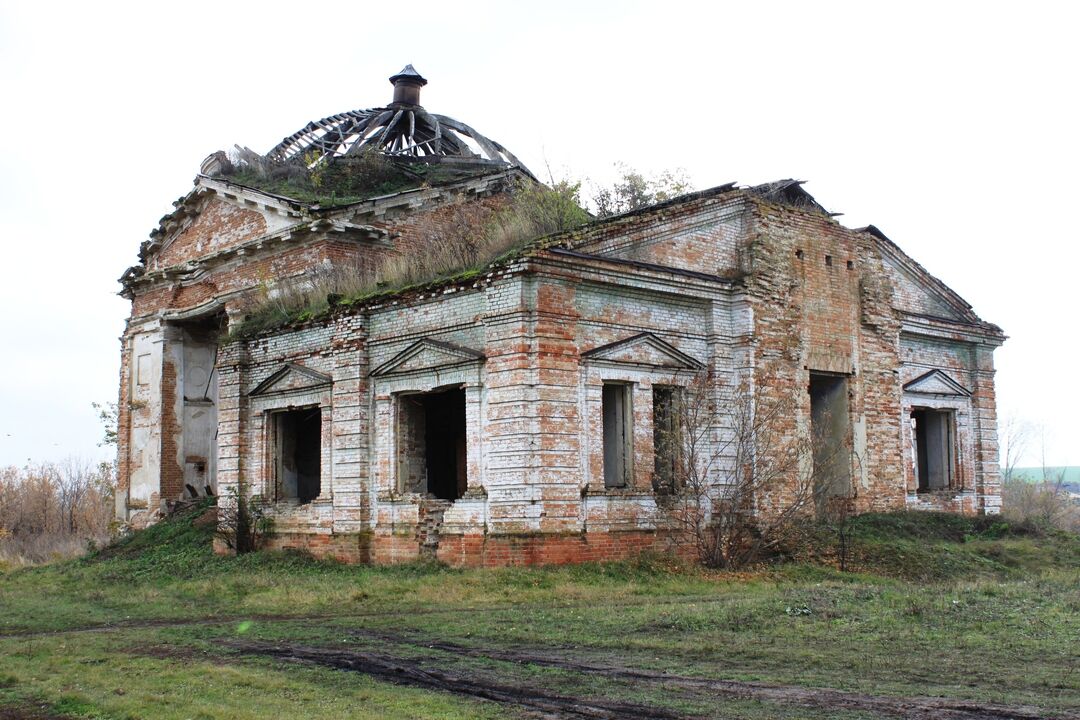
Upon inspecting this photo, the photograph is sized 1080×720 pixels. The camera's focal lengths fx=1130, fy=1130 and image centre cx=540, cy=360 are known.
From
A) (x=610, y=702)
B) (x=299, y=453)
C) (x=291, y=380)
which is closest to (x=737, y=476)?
(x=291, y=380)

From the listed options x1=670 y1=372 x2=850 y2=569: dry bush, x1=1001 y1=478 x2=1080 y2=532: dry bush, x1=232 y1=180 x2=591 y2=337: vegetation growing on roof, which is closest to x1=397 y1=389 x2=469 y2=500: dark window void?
x1=232 y1=180 x2=591 y2=337: vegetation growing on roof

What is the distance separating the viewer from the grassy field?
7.54m

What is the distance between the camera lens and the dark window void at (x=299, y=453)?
20.5m

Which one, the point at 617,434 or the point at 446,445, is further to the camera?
the point at 446,445

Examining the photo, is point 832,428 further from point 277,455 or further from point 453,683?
point 453,683

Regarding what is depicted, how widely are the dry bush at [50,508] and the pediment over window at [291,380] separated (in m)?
13.2

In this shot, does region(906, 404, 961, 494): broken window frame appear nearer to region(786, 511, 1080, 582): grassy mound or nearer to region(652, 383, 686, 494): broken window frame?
region(786, 511, 1080, 582): grassy mound

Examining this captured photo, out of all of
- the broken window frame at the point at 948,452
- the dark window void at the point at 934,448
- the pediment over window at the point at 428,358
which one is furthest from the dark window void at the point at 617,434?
the dark window void at the point at 934,448

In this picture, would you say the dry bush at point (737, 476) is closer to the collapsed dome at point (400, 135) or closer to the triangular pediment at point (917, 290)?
the triangular pediment at point (917, 290)

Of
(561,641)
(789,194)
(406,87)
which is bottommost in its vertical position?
(561,641)

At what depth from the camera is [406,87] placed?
2764 cm

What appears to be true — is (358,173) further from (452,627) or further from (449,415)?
(452,627)

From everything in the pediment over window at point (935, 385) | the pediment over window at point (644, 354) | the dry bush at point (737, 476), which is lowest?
→ the dry bush at point (737, 476)

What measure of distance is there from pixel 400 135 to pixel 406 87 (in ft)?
4.99
